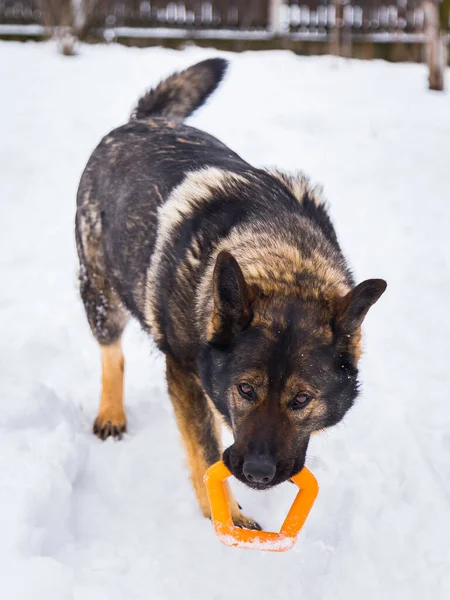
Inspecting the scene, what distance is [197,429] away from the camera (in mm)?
3328

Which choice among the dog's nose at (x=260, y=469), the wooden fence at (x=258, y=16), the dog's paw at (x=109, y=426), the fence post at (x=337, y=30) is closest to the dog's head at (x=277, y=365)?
the dog's nose at (x=260, y=469)

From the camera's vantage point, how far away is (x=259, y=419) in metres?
2.44

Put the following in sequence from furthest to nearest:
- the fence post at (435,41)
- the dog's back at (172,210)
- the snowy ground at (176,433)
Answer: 1. the fence post at (435,41)
2. the dog's back at (172,210)
3. the snowy ground at (176,433)

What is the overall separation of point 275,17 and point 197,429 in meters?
11.4

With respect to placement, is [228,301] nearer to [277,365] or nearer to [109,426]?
[277,365]

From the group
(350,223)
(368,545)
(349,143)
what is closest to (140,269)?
(368,545)

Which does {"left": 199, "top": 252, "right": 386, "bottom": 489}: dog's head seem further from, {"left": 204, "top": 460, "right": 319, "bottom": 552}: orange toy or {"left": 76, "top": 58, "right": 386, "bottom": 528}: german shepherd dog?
{"left": 204, "top": 460, "right": 319, "bottom": 552}: orange toy

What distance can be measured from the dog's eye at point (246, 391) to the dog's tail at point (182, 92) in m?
2.42

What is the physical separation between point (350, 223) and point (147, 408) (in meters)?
3.15

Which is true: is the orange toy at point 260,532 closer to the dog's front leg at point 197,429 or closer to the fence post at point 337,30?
the dog's front leg at point 197,429

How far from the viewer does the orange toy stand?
278 cm

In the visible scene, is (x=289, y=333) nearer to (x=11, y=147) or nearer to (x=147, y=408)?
(x=147, y=408)

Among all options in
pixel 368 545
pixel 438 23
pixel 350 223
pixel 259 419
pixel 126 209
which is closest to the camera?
pixel 259 419

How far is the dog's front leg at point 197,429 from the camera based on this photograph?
3.24 m
